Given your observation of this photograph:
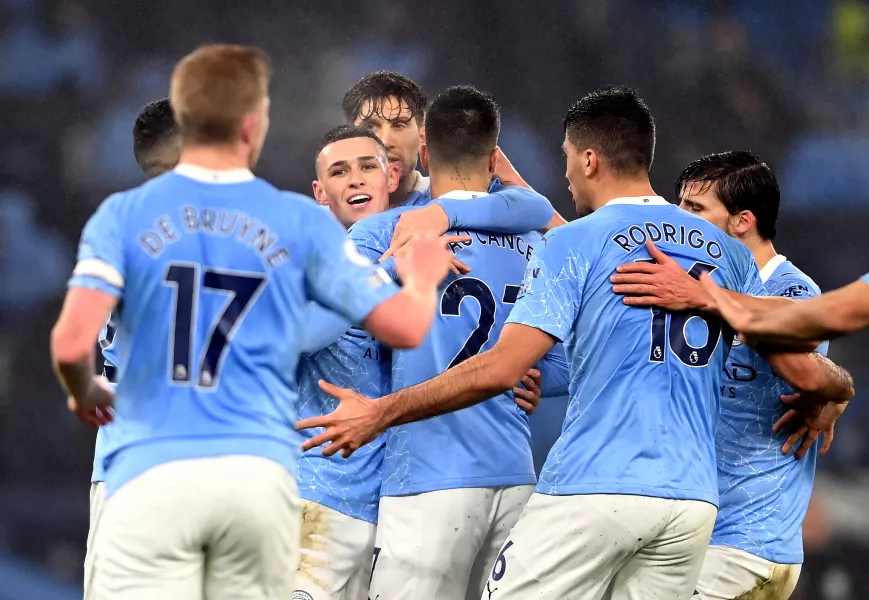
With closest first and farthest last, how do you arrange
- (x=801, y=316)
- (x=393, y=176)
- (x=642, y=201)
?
(x=801, y=316) < (x=642, y=201) < (x=393, y=176)

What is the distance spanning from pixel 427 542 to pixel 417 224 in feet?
3.43

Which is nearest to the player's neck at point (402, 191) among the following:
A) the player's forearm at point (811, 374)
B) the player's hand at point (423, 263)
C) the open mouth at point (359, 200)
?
the open mouth at point (359, 200)

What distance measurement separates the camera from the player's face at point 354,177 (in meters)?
4.42

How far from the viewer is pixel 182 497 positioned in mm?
2400

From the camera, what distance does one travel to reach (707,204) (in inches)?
172

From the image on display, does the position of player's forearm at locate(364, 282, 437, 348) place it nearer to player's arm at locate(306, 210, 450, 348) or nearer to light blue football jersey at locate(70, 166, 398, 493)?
player's arm at locate(306, 210, 450, 348)

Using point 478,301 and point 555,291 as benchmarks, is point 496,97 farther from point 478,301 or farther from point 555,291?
point 555,291

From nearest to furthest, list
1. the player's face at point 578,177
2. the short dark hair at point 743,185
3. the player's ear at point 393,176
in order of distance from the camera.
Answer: the player's face at point 578,177, the short dark hair at point 743,185, the player's ear at point 393,176

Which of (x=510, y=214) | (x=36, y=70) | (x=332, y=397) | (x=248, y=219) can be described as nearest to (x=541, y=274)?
(x=510, y=214)

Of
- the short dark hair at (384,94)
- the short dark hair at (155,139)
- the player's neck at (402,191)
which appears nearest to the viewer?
the short dark hair at (155,139)

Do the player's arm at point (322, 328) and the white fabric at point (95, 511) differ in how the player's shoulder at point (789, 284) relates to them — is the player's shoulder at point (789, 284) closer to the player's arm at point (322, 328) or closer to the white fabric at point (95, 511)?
the player's arm at point (322, 328)

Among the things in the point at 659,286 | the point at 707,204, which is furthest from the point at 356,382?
the point at 707,204

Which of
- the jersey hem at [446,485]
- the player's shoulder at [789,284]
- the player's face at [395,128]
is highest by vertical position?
the player's face at [395,128]

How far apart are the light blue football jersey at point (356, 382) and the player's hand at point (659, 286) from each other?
70 cm
